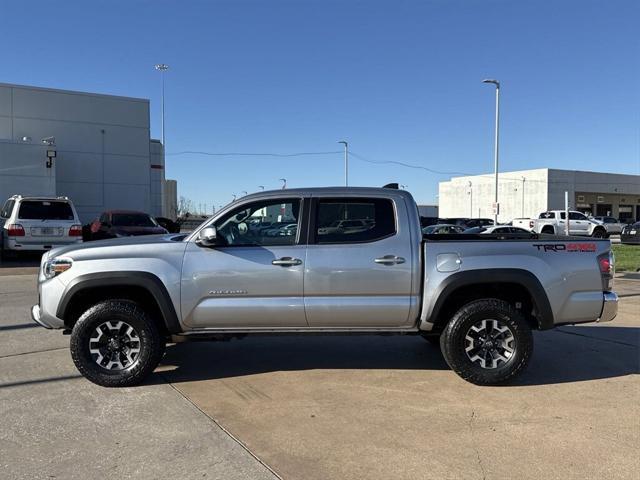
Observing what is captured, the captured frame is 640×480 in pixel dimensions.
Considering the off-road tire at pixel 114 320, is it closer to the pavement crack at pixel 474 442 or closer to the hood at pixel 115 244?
the hood at pixel 115 244

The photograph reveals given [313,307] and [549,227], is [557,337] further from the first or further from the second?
[549,227]

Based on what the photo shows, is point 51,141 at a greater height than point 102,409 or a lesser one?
greater

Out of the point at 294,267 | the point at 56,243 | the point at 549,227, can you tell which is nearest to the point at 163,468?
the point at 294,267

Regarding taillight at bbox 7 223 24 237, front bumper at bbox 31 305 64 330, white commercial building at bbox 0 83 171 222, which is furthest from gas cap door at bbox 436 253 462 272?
white commercial building at bbox 0 83 171 222

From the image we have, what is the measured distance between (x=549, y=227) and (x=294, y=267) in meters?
34.3

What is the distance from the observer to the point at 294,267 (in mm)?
5066

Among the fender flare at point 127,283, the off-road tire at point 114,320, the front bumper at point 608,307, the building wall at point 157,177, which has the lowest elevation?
the off-road tire at point 114,320

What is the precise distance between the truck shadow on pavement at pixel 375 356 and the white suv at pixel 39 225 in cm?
995

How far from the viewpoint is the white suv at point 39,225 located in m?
14.8

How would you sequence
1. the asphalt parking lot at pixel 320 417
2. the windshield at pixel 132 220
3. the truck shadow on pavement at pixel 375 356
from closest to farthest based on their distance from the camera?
1. the asphalt parking lot at pixel 320 417
2. the truck shadow on pavement at pixel 375 356
3. the windshield at pixel 132 220

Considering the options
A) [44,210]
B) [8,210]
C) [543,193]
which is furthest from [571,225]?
[8,210]

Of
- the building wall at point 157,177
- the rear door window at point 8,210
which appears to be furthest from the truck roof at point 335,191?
the building wall at point 157,177

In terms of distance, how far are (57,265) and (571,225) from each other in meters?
35.1

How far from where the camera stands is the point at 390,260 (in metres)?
5.09
